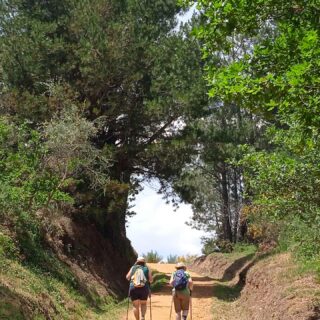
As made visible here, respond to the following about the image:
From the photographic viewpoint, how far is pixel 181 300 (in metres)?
13.2

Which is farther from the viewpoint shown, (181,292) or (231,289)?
(231,289)

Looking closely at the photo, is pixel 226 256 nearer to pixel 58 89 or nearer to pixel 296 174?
pixel 58 89

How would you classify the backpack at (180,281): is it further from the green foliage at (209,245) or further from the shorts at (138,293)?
the green foliage at (209,245)

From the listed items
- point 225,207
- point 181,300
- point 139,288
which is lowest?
point 181,300

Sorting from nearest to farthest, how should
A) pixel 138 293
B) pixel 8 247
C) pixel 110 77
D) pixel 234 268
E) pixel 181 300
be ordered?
pixel 138 293 → pixel 181 300 → pixel 8 247 → pixel 110 77 → pixel 234 268

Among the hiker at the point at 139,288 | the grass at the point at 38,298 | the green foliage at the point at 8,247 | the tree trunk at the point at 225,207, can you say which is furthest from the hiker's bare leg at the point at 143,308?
the tree trunk at the point at 225,207

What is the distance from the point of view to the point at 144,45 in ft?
72.5

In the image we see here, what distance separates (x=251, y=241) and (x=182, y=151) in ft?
43.3

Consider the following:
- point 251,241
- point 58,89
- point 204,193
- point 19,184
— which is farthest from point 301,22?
point 204,193

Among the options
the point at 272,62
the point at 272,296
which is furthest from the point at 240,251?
the point at 272,62

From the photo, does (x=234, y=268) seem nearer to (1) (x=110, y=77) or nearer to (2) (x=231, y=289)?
(2) (x=231, y=289)

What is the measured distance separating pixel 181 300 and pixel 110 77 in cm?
1097

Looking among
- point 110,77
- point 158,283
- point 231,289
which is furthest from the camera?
point 158,283

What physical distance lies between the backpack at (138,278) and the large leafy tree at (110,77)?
7345mm
